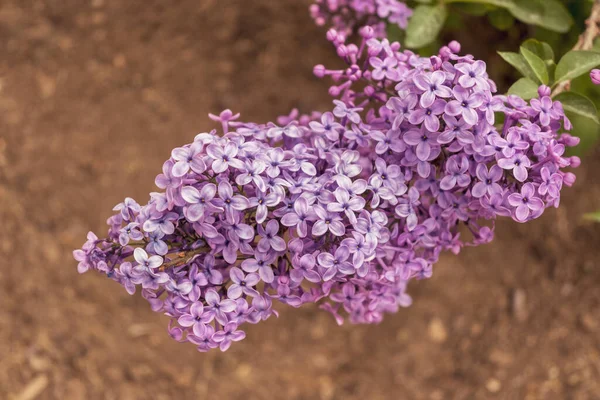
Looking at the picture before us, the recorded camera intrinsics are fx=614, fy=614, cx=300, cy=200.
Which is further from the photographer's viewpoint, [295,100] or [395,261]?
[295,100]

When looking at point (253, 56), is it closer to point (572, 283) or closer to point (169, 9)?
point (169, 9)

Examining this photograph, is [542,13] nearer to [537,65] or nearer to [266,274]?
[537,65]

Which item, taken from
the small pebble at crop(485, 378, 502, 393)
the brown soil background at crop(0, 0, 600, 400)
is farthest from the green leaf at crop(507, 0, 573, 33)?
the small pebble at crop(485, 378, 502, 393)

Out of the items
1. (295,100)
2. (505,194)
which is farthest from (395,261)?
(295,100)

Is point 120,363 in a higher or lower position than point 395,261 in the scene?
lower

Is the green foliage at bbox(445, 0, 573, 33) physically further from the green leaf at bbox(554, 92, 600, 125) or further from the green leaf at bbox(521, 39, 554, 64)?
the green leaf at bbox(554, 92, 600, 125)
